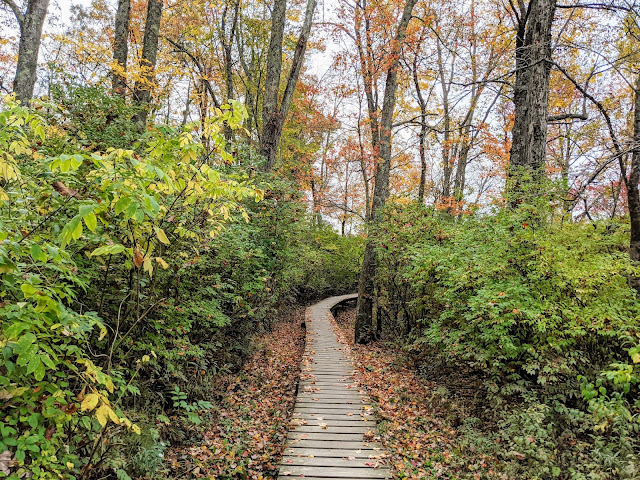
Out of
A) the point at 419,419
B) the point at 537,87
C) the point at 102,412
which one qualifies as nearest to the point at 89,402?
the point at 102,412

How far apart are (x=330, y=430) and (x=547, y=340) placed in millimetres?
3168

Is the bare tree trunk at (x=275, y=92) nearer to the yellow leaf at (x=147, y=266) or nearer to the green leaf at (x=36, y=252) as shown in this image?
the yellow leaf at (x=147, y=266)

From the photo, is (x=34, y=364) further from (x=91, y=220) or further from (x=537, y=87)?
(x=537, y=87)

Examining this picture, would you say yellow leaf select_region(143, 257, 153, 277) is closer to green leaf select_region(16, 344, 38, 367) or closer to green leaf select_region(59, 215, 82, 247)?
green leaf select_region(59, 215, 82, 247)

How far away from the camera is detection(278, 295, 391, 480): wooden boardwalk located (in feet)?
13.2

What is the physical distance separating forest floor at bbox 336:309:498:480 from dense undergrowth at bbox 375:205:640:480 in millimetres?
230

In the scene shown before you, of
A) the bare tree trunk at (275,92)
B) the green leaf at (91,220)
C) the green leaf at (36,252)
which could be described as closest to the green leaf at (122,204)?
the green leaf at (91,220)

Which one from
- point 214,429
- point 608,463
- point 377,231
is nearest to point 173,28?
point 377,231

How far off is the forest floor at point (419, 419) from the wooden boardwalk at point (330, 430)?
26 cm

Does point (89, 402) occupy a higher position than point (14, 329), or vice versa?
point (14, 329)

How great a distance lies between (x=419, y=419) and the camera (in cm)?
569

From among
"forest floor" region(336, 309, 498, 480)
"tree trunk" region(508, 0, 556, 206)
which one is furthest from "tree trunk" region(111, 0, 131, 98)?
"tree trunk" region(508, 0, 556, 206)

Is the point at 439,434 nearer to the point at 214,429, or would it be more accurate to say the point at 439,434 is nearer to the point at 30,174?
the point at 214,429

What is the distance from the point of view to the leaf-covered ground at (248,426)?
426 cm
